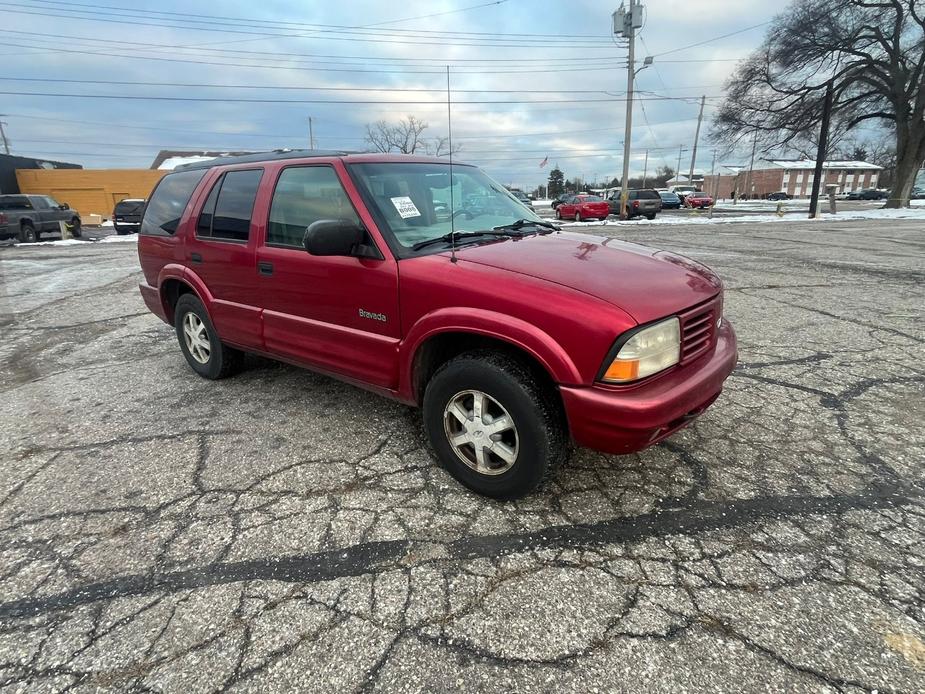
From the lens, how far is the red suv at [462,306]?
7.33 ft

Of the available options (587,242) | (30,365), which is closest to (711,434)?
(587,242)

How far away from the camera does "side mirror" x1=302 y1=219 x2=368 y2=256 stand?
8.57 ft

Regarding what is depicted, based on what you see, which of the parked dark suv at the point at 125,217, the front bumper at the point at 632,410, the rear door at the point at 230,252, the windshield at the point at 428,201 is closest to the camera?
the front bumper at the point at 632,410

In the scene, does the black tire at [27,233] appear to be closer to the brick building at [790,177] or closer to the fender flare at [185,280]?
the fender flare at [185,280]

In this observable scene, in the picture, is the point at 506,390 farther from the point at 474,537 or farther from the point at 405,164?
the point at 405,164

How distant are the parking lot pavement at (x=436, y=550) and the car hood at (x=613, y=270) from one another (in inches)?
40.8

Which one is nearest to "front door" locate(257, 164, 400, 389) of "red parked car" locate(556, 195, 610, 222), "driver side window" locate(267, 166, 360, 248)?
"driver side window" locate(267, 166, 360, 248)

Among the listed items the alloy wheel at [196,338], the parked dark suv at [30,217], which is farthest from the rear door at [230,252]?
the parked dark suv at [30,217]

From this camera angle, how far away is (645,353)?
7.31 feet

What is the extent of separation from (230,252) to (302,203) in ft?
2.61

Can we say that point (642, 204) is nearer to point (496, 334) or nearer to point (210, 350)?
point (210, 350)

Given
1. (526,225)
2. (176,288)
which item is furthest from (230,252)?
(526,225)

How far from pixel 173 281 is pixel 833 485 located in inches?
196

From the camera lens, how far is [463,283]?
2498 mm
